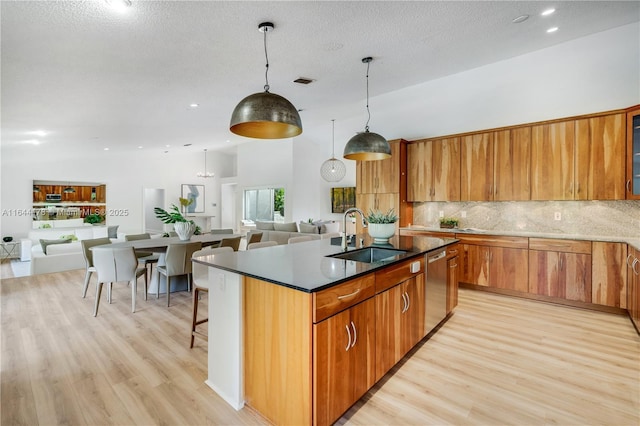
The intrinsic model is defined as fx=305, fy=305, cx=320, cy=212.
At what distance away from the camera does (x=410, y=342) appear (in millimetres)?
2488

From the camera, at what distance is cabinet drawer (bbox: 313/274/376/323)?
1576 mm

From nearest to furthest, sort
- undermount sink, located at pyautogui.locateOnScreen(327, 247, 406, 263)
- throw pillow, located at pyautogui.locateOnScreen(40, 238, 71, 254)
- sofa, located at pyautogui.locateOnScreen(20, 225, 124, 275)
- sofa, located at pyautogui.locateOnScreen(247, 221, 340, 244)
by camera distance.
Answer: undermount sink, located at pyautogui.locateOnScreen(327, 247, 406, 263)
sofa, located at pyautogui.locateOnScreen(20, 225, 124, 275)
throw pillow, located at pyautogui.locateOnScreen(40, 238, 71, 254)
sofa, located at pyautogui.locateOnScreen(247, 221, 340, 244)

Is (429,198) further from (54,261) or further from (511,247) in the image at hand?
(54,261)

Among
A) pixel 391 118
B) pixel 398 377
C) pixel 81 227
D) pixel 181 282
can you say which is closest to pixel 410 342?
pixel 398 377

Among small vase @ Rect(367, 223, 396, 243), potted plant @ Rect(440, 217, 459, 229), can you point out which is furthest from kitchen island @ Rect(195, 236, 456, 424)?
potted plant @ Rect(440, 217, 459, 229)

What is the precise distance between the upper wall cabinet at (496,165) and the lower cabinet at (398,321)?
277cm

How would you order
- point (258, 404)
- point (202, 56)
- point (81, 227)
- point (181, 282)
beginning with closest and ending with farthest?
point (258, 404), point (202, 56), point (181, 282), point (81, 227)

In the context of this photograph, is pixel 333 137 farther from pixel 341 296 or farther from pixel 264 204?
pixel 341 296

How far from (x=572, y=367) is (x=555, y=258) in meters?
1.92

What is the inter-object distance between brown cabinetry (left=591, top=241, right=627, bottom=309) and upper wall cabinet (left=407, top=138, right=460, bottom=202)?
1879 mm

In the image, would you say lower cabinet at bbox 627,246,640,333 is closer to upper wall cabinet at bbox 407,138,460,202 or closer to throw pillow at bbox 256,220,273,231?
upper wall cabinet at bbox 407,138,460,202

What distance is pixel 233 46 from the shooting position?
2.74m

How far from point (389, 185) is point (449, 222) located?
1.21 metres

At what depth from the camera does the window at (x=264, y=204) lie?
30.9 ft
